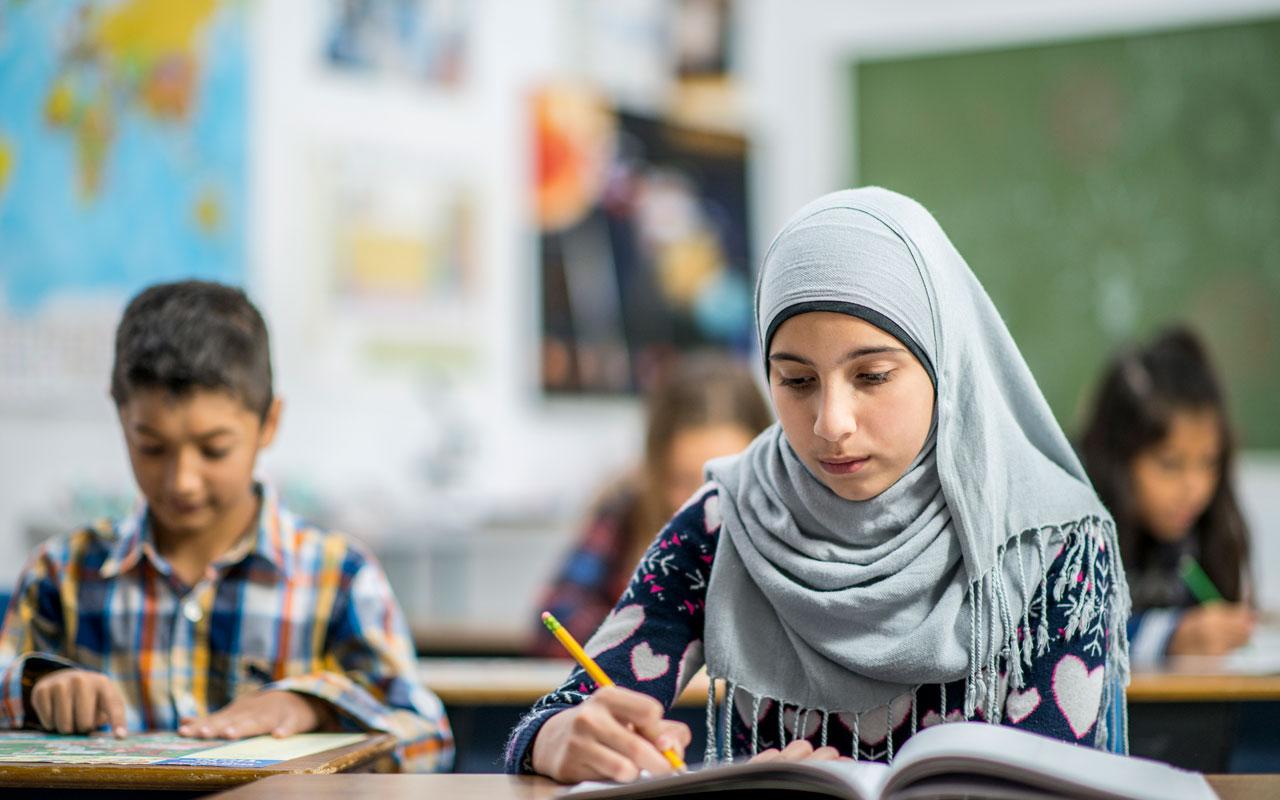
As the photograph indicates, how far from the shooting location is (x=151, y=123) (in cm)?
331

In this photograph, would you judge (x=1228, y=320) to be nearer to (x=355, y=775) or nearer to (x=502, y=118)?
(x=502, y=118)

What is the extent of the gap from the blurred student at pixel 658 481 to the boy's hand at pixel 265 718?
1.10 m

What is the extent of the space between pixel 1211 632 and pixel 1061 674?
→ 116 centimetres

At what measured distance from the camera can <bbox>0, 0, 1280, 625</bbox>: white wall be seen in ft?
11.5

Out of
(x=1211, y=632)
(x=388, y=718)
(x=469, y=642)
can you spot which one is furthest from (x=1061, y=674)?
(x=469, y=642)

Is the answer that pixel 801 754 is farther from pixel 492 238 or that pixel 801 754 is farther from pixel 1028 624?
pixel 492 238

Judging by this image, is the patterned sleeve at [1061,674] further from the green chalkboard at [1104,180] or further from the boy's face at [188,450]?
the green chalkboard at [1104,180]

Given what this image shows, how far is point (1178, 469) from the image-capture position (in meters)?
2.50

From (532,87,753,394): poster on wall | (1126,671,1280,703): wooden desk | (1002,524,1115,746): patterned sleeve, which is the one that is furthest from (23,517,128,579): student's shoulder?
(532,87,753,394): poster on wall

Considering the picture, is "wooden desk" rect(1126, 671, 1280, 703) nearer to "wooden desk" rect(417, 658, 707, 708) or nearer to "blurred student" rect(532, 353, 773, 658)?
"wooden desk" rect(417, 658, 707, 708)

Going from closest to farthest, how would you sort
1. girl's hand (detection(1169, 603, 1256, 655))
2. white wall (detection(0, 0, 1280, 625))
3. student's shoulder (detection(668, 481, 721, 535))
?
student's shoulder (detection(668, 481, 721, 535)), girl's hand (detection(1169, 603, 1256, 655)), white wall (detection(0, 0, 1280, 625))

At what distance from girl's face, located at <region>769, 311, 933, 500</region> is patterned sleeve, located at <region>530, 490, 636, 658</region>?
147 cm

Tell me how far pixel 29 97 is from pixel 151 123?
0.26 metres

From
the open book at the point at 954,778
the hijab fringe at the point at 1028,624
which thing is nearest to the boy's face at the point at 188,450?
the hijab fringe at the point at 1028,624
